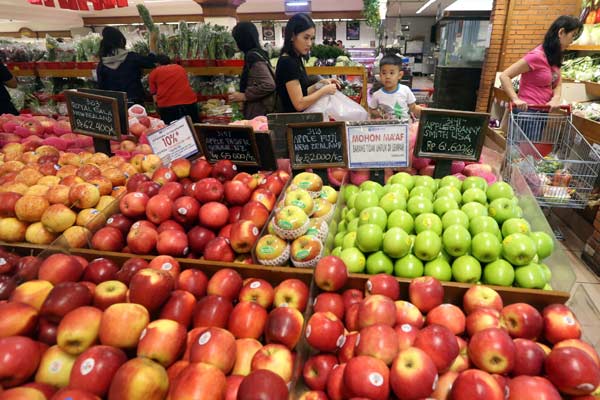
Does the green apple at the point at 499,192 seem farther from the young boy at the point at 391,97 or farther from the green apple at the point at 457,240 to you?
the young boy at the point at 391,97

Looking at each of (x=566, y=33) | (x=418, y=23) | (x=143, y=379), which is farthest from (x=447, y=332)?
(x=418, y=23)

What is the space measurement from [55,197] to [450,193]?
6.70ft

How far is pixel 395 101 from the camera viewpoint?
363 cm

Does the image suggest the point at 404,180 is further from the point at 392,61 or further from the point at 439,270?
the point at 392,61

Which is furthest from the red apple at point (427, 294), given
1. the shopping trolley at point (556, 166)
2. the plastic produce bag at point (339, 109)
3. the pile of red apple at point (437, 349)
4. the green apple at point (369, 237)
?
the plastic produce bag at point (339, 109)

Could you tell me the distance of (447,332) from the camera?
42.3 inches

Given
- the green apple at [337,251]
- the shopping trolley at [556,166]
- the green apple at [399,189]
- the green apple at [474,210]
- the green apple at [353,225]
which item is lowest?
the shopping trolley at [556,166]

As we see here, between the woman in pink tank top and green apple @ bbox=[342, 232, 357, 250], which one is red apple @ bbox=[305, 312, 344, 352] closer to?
green apple @ bbox=[342, 232, 357, 250]

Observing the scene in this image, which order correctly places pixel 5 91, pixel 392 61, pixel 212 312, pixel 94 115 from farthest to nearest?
pixel 5 91 → pixel 392 61 → pixel 94 115 → pixel 212 312

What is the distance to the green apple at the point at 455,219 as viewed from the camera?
61.2 inches

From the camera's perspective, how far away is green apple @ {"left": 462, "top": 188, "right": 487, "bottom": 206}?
176 cm

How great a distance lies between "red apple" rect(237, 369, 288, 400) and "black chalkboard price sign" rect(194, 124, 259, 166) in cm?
149

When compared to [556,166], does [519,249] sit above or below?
above

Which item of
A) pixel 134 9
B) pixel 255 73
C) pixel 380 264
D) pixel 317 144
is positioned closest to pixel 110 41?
pixel 255 73
